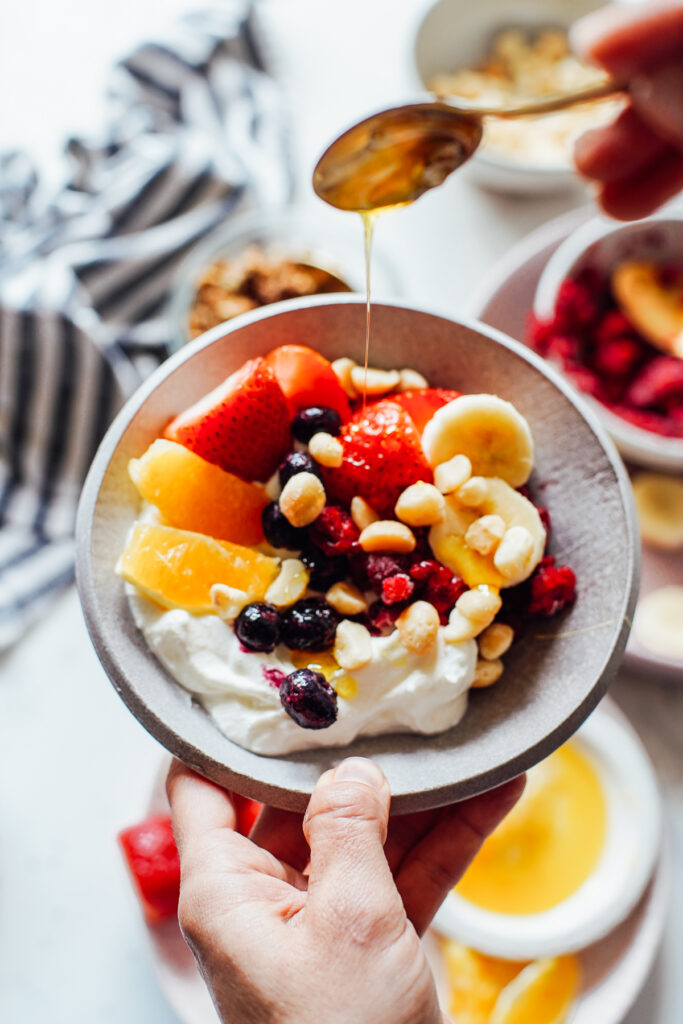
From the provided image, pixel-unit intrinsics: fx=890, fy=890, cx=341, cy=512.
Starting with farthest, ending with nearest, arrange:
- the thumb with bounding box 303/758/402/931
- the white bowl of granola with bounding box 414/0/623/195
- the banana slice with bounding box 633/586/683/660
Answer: the white bowl of granola with bounding box 414/0/623/195 → the banana slice with bounding box 633/586/683/660 → the thumb with bounding box 303/758/402/931

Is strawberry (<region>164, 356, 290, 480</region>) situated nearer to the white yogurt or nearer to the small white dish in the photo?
the white yogurt

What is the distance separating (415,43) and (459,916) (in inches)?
62.2

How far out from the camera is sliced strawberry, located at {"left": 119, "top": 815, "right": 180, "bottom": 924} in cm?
138

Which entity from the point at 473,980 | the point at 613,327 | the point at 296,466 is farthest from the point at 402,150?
the point at 473,980

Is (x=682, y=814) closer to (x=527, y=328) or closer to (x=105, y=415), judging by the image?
(x=527, y=328)

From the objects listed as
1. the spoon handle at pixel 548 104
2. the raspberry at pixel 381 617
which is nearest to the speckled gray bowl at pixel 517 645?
the raspberry at pixel 381 617

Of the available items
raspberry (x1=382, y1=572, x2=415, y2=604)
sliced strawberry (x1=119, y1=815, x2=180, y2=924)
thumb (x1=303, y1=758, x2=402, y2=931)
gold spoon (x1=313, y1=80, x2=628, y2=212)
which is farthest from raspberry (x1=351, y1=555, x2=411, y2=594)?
sliced strawberry (x1=119, y1=815, x2=180, y2=924)

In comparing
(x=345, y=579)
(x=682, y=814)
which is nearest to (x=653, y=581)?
(x=682, y=814)

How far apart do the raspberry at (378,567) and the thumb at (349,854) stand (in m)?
0.21

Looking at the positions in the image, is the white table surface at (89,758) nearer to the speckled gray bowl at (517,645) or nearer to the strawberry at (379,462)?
the speckled gray bowl at (517,645)

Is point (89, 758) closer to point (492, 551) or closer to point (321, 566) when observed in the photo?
point (321, 566)

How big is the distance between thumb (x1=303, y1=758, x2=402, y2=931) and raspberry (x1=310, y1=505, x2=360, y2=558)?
25 cm

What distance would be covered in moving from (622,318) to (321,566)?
0.89 meters

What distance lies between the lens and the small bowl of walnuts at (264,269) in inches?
61.1
